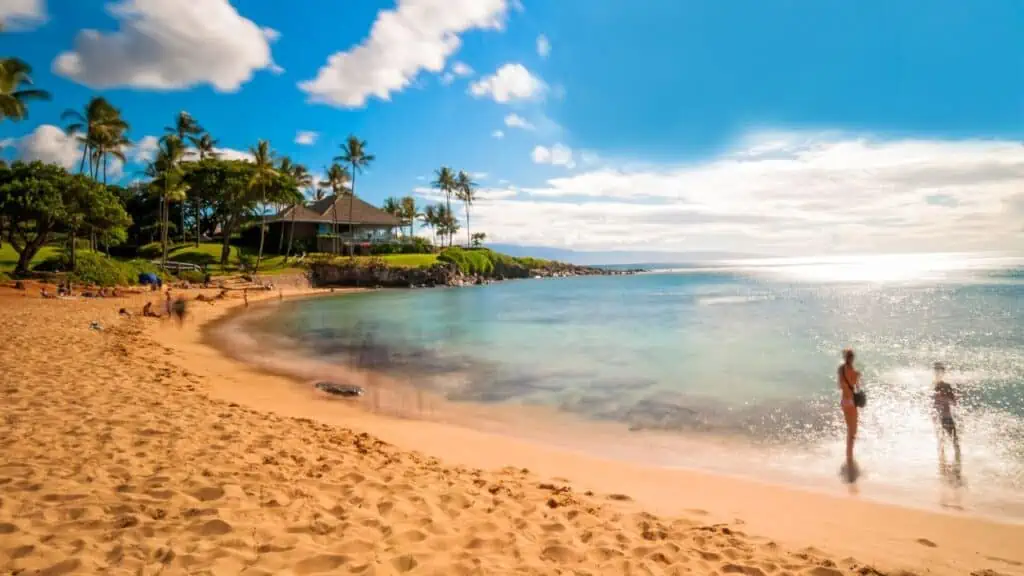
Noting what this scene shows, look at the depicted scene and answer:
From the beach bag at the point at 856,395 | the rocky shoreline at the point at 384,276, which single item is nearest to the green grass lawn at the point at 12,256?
the rocky shoreline at the point at 384,276

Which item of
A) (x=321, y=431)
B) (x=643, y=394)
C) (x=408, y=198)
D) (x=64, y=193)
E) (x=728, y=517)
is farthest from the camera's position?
(x=408, y=198)

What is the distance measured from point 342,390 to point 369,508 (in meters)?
8.24

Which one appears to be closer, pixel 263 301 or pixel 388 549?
pixel 388 549

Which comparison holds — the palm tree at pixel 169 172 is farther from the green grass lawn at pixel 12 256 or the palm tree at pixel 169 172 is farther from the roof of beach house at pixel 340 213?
the roof of beach house at pixel 340 213

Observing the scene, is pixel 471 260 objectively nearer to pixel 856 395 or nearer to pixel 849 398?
pixel 849 398

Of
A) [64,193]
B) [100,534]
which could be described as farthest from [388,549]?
[64,193]

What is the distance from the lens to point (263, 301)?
39.9 meters

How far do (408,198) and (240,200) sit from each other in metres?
39.4

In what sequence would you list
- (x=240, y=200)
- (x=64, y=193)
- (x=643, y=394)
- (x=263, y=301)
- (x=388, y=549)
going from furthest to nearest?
(x=240, y=200)
(x=263, y=301)
(x=64, y=193)
(x=643, y=394)
(x=388, y=549)

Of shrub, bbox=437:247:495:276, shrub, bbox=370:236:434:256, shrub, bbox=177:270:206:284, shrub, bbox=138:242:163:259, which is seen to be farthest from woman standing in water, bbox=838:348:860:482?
shrub, bbox=138:242:163:259

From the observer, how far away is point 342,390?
12938 mm

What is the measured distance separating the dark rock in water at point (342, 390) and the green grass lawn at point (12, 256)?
35.3 metres

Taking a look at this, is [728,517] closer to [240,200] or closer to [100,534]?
[100,534]

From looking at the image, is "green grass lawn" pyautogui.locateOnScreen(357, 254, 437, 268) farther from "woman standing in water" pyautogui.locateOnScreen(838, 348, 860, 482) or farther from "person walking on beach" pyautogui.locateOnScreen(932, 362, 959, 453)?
"person walking on beach" pyautogui.locateOnScreen(932, 362, 959, 453)
